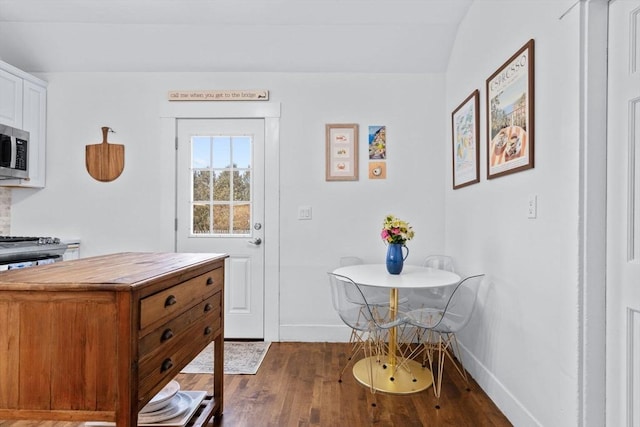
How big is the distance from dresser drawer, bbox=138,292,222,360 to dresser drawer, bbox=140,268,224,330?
0.03m

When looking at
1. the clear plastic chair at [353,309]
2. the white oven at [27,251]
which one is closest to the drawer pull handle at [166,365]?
the clear plastic chair at [353,309]

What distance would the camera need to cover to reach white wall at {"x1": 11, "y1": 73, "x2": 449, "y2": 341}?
310 cm

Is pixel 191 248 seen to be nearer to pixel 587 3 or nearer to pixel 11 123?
pixel 11 123

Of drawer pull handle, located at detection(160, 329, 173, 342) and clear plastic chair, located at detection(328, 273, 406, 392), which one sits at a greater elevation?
drawer pull handle, located at detection(160, 329, 173, 342)

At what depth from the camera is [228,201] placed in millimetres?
3176

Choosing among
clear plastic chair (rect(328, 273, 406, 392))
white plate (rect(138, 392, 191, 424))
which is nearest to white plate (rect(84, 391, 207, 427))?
white plate (rect(138, 392, 191, 424))

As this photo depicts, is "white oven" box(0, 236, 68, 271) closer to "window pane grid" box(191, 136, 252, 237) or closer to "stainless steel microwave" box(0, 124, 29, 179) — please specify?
"stainless steel microwave" box(0, 124, 29, 179)

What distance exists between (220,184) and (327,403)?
2059 mm

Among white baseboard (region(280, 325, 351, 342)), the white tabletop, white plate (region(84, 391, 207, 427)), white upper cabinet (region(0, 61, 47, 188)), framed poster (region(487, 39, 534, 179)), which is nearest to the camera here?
white plate (region(84, 391, 207, 427))

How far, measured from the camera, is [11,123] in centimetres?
284

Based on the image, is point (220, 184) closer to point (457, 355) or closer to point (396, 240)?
point (396, 240)

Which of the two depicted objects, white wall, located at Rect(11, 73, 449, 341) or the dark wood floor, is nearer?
the dark wood floor

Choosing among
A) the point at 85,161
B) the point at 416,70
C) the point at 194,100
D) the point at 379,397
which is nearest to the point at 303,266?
the point at 379,397

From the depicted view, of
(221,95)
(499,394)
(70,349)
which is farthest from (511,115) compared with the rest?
(221,95)
